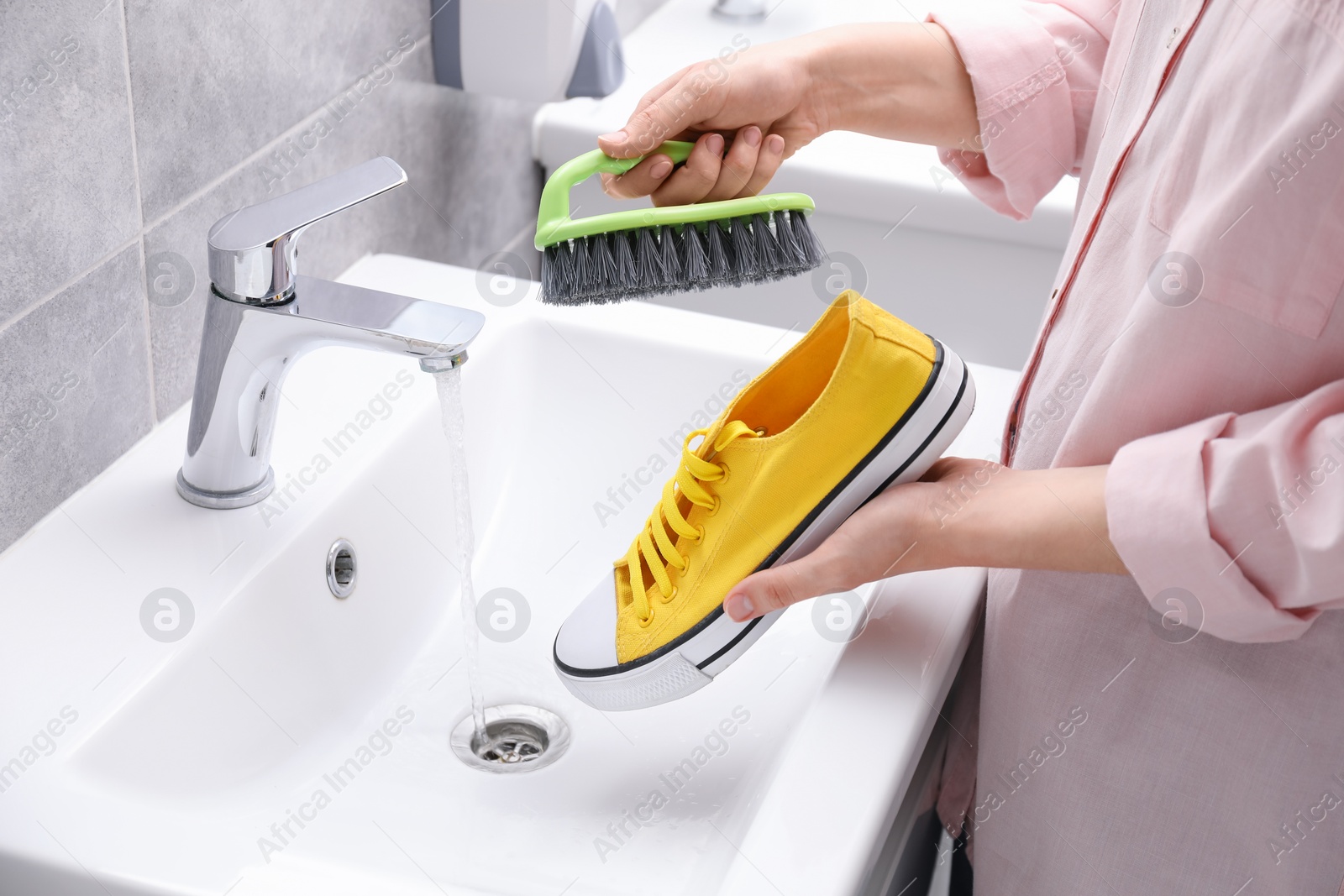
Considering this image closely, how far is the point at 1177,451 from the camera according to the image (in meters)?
0.48

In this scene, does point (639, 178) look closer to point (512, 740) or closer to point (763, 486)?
point (763, 486)

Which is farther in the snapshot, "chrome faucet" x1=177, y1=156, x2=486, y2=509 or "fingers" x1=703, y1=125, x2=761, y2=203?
"fingers" x1=703, y1=125, x2=761, y2=203

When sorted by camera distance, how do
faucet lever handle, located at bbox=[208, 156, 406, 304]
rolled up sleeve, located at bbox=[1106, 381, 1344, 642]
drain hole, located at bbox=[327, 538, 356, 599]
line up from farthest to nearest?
drain hole, located at bbox=[327, 538, 356, 599], faucet lever handle, located at bbox=[208, 156, 406, 304], rolled up sleeve, located at bbox=[1106, 381, 1344, 642]

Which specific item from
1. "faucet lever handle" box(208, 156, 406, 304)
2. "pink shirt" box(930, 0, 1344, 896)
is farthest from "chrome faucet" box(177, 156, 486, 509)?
"pink shirt" box(930, 0, 1344, 896)

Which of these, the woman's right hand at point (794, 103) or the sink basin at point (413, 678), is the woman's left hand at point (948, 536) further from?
the woman's right hand at point (794, 103)

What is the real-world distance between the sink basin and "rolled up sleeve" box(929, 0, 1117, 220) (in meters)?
0.15

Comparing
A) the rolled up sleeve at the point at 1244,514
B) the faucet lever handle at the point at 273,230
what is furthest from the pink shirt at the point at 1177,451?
the faucet lever handle at the point at 273,230

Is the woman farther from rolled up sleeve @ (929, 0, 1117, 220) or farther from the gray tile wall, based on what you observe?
the gray tile wall

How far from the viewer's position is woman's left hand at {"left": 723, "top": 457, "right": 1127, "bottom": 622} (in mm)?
506

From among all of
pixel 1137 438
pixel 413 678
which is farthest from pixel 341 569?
pixel 1137 438

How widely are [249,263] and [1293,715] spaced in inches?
19.9

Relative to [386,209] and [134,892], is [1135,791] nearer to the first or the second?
[134,892]

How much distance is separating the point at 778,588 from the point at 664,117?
262mm

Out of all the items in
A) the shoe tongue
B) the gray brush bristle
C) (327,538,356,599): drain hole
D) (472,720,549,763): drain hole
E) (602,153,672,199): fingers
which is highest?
(602,153,672,199): fingers
